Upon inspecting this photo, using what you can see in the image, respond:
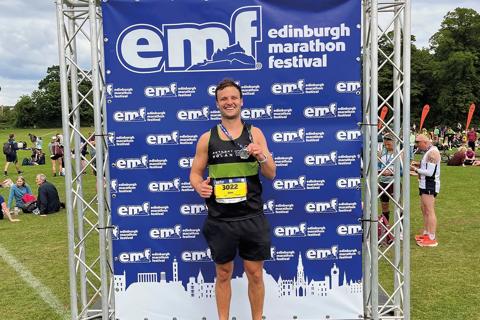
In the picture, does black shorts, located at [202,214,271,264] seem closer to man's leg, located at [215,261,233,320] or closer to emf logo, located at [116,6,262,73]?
man's leg, located at [215,261,233,320]

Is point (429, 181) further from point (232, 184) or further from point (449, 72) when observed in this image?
point (449, 72)

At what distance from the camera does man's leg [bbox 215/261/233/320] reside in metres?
4.59

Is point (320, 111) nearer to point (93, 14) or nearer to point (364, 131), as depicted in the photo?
point (364, 131)

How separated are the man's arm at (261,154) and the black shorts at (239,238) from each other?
462 millimetres

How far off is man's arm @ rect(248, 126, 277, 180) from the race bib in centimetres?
23

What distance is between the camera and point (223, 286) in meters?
4.67

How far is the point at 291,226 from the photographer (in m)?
5.11

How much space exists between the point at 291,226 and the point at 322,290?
0.77 m

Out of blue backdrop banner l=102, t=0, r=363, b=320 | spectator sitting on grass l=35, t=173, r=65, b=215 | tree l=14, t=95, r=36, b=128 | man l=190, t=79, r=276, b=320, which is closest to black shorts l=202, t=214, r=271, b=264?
man l=190, t=79, r=276, b=320

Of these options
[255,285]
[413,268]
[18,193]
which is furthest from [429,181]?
[18,193]

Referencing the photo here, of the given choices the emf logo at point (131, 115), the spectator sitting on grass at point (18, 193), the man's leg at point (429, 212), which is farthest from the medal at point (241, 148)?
the spectator sitting on grass at point (18, 193)

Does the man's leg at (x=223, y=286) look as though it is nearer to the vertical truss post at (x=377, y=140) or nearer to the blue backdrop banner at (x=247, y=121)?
the blue backdrop banner at (x=247, y=121)

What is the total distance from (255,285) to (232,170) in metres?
1.16

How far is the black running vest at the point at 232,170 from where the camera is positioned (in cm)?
435
